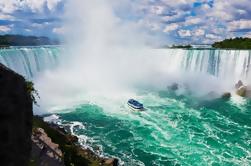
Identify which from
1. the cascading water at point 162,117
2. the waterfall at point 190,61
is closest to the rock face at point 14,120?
the cascading water at point 162,117

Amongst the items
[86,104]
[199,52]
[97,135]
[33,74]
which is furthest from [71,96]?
[199,52]

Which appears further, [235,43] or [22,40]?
[235,43]

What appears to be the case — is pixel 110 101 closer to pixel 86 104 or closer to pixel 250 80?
pixel 86 104

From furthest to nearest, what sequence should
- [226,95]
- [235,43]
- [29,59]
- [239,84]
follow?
[235,43] → [239,84] → [29,59] → [226,95]

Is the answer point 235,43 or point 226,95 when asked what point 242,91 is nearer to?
point 226,95

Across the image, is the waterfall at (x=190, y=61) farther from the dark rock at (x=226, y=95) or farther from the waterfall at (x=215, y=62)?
the dark rock at (x=226, y=95)

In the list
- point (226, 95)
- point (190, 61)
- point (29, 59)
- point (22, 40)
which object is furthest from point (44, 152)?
point (22, 40)
